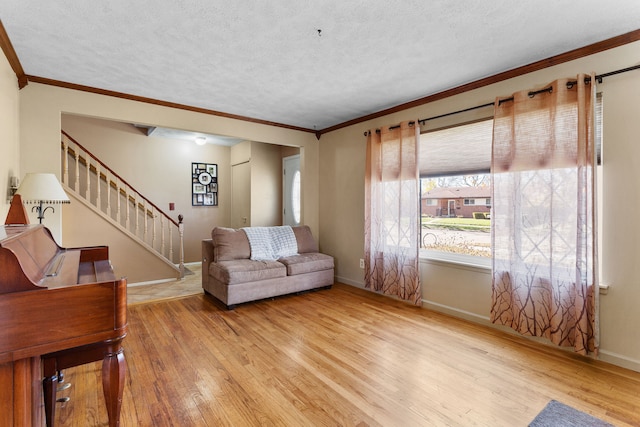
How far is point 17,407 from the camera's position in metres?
1.13

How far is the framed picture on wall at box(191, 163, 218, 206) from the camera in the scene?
20.9 feet

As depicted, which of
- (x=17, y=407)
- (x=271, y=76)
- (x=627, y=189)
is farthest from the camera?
(x=271, y=76)

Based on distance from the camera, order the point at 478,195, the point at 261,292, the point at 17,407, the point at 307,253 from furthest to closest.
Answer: the point at 307,253 < the point at 261,292 < the point at 478,195 < the point at 17,407

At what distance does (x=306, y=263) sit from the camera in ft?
13.7

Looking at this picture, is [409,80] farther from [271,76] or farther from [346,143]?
[346,143]

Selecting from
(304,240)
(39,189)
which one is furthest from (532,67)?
(39,189)

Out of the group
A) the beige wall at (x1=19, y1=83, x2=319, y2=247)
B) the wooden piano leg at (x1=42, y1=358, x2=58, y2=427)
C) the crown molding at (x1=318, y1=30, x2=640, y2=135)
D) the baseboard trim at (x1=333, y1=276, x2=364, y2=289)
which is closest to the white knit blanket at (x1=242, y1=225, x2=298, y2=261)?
the baseboard trim at (x1=333, y1=276, x2=364, y2=289)

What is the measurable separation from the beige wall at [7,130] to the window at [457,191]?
12.6 ft

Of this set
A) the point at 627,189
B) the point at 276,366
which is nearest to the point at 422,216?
the point at 627,189

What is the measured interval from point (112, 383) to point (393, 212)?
10.3ft

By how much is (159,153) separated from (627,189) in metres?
6.53

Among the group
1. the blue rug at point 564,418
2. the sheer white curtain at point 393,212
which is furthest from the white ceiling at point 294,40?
the blue rug at point 564,418

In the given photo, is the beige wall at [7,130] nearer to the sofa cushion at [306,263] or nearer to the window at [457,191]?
the sofa cushion at [306,263]

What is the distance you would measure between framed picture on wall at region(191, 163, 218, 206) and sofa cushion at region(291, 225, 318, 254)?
2740 mm
